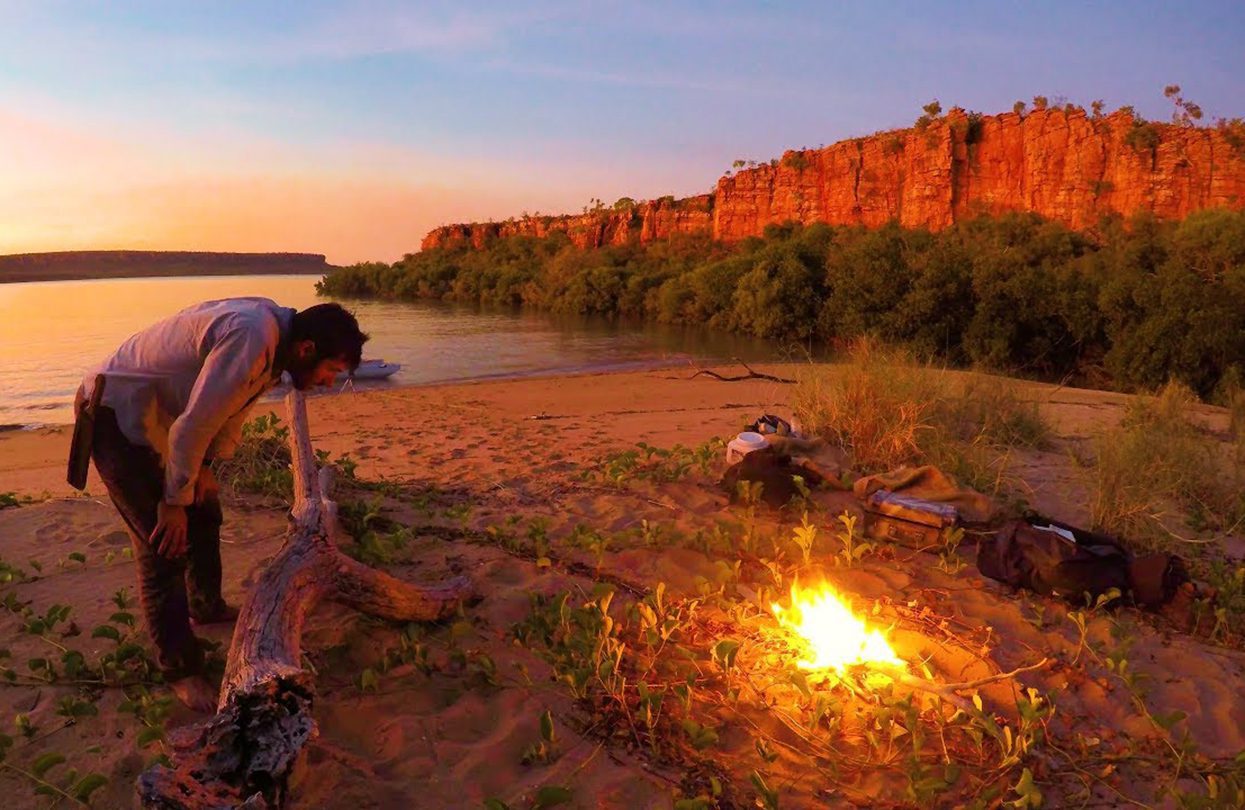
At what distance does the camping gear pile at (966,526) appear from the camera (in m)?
3.94

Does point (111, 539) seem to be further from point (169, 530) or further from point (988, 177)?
point (988, 177)

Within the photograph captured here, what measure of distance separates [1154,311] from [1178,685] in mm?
17895

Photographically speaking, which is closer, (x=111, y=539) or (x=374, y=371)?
(x=111, y=539)

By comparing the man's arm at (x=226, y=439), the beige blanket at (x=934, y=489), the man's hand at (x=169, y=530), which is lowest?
the beige blanket at (x=934, y=489)

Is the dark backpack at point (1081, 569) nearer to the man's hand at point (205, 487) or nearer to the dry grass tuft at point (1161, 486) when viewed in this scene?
the dry grass tuft at point (1161, 486)

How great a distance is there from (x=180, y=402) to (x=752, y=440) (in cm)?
403

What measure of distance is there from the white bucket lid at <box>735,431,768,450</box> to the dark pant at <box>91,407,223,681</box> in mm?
3883

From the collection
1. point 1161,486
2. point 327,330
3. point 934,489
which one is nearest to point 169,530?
point 327,330

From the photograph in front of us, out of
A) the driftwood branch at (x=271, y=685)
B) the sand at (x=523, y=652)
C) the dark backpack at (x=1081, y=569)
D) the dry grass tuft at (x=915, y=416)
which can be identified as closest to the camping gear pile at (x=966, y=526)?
the dark backpack at (x=1081, y=569)

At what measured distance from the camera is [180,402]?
107 inches

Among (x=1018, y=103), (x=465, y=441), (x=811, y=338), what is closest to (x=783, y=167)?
(x=1018, y=103)

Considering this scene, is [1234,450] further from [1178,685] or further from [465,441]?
[465,441]

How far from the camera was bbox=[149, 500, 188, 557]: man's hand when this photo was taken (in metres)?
2.64

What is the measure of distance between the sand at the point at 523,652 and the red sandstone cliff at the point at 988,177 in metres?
36.5
